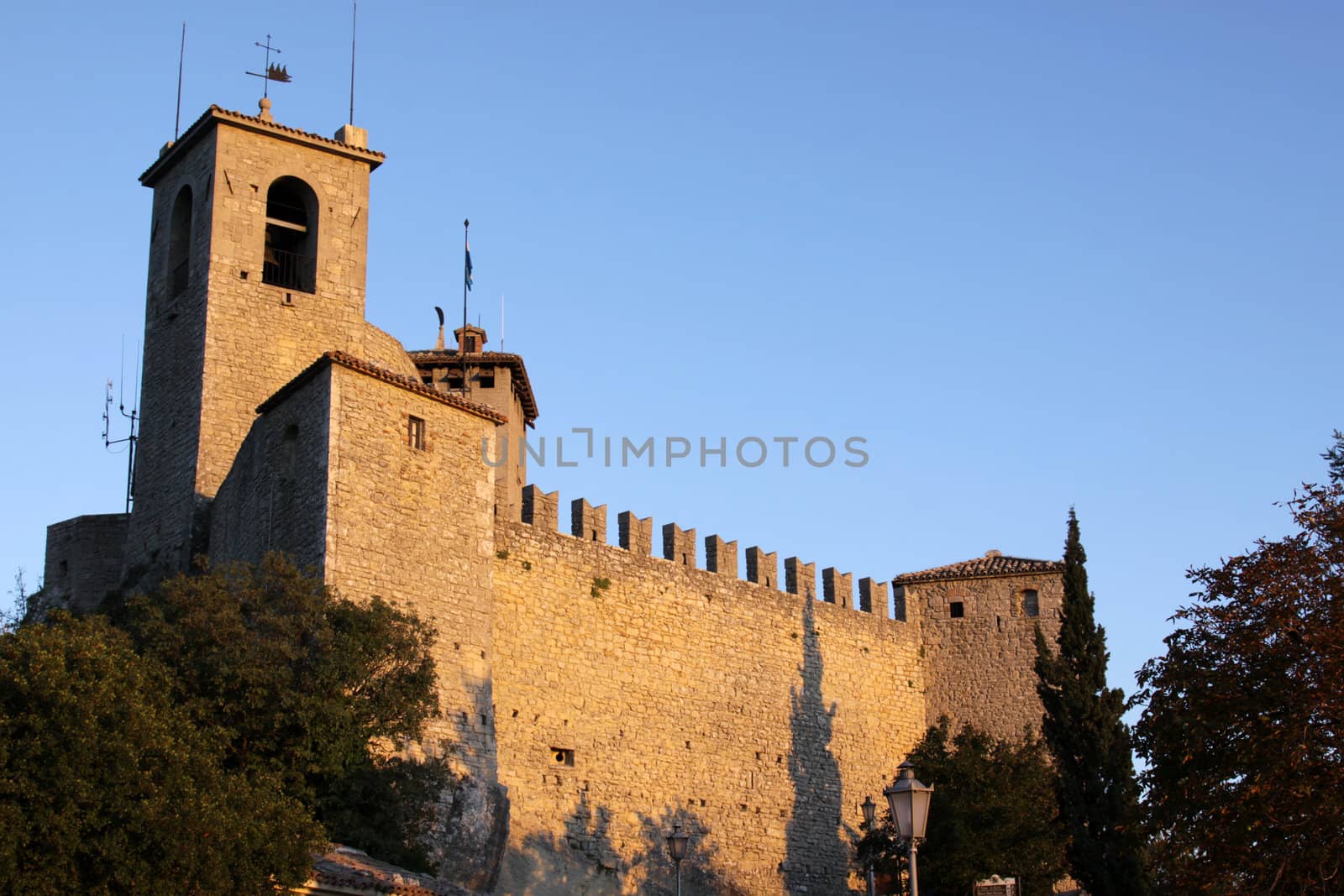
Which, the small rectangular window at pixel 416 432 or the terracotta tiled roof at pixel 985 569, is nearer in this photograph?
the small rectangular window at pixel 416 432

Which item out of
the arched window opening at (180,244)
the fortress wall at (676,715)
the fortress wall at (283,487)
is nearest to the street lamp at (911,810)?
the fortress wall at (283,487)

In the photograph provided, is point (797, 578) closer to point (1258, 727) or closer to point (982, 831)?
point (982, 831)

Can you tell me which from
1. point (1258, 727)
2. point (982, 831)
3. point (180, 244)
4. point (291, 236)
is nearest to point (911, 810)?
point (1258, 727)

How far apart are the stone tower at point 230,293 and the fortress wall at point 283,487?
44.1 inches

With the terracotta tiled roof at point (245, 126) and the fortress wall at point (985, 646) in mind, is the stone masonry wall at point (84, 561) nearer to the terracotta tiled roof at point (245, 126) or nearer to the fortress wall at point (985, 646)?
the terracotta tiled roof at point (245, 126)

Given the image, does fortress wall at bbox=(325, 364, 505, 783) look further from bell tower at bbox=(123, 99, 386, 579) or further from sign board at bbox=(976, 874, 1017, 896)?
sign board at bbox=(976, 874, 1017, 896)

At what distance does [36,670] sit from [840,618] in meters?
20.8

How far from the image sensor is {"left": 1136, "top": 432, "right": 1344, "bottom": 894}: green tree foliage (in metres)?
17.1

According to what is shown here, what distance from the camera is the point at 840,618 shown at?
3450 centimetres

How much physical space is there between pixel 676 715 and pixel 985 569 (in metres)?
9.57

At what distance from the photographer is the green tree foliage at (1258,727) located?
17.1 meters

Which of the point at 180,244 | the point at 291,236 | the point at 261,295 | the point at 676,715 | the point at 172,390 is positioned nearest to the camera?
the point at 172,390

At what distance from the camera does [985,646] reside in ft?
118

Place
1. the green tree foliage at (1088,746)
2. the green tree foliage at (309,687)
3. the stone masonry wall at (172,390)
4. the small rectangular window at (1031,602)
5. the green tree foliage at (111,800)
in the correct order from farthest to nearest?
the small rectangular window at (1031,602)
the stone masonry wall at (172,390)
the green tree foliage at (1088,746)
the green tree foliage at (309,687)
the green tree foliage at (111,800)
